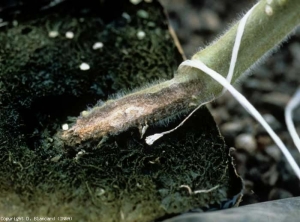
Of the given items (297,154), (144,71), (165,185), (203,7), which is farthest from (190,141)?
(203,7)

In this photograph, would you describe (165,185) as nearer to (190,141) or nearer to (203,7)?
(190,141)

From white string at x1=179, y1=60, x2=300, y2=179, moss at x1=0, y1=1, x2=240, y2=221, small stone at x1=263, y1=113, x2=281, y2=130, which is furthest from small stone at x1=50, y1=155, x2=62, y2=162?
small stone at x1=263, y1=113, x2=281, y2=130

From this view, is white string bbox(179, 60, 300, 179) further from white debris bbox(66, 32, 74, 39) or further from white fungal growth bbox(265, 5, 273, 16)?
white debris bbox(66, 32, 74, 39)

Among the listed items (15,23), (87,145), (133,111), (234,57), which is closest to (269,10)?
(234,57)

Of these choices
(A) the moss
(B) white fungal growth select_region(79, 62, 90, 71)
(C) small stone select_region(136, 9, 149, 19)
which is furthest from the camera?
(C) small stone select_region(136, 9, 149, 19)

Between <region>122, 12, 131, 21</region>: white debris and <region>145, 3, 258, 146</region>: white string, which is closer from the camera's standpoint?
<region>145, 3, 258, 146</region>: white string

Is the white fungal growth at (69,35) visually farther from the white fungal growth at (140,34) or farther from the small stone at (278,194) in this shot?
the small stone at (278,194)
